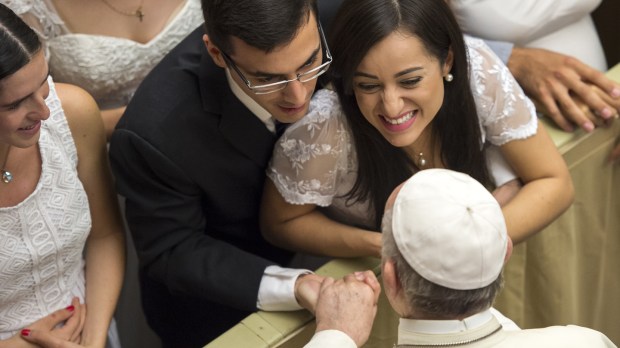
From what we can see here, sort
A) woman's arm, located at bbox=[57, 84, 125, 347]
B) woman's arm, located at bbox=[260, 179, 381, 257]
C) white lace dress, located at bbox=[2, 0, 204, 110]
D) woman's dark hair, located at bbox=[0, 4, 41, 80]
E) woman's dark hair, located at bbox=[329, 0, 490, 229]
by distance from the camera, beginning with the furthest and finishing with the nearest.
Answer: white lace dress, located at bbox=[2, 0, 204, 110], woman's arm, located at bbox=[260, 179, 381, 257], woman's arm, located at bbox=[57, 84, 125, 347], woman's dark hair, located at bbox=[329, 0, 490, 229], woman's dark hair, located at bbox=[0, 4, 41, 80]

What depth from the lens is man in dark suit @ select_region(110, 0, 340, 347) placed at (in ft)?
7.03

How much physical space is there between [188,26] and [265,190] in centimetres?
57

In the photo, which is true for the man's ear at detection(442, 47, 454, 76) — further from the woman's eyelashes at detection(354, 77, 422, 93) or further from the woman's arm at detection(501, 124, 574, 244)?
the woman's arm at detection(501, 124, 574, 244)

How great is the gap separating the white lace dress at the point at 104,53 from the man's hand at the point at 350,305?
2.90 feet

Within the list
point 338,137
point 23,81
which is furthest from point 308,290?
point 23,81

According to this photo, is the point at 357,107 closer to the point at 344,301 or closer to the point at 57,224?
the point at 344,301

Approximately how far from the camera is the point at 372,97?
7.36 feet

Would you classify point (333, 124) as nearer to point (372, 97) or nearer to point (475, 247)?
point (372, 97)

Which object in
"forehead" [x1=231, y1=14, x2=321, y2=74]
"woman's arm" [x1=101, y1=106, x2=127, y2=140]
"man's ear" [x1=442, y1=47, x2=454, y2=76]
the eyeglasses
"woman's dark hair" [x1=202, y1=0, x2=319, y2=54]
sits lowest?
"woman's arm" [x1=101, y1=106, x2=127, y2=140]

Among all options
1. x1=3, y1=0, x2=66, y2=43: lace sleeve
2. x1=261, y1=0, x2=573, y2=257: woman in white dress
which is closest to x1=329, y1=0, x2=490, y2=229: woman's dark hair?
x1=261, y1=0, x2=573, y2=257: woman in white dress

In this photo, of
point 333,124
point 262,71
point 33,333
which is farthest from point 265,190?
point 33,333

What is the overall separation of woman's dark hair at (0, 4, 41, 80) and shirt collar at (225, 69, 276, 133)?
471 millimetres

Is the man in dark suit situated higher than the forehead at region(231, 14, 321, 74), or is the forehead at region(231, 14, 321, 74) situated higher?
the forehead at region(231, 14, 321, 74)

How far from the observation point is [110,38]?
263 cm
